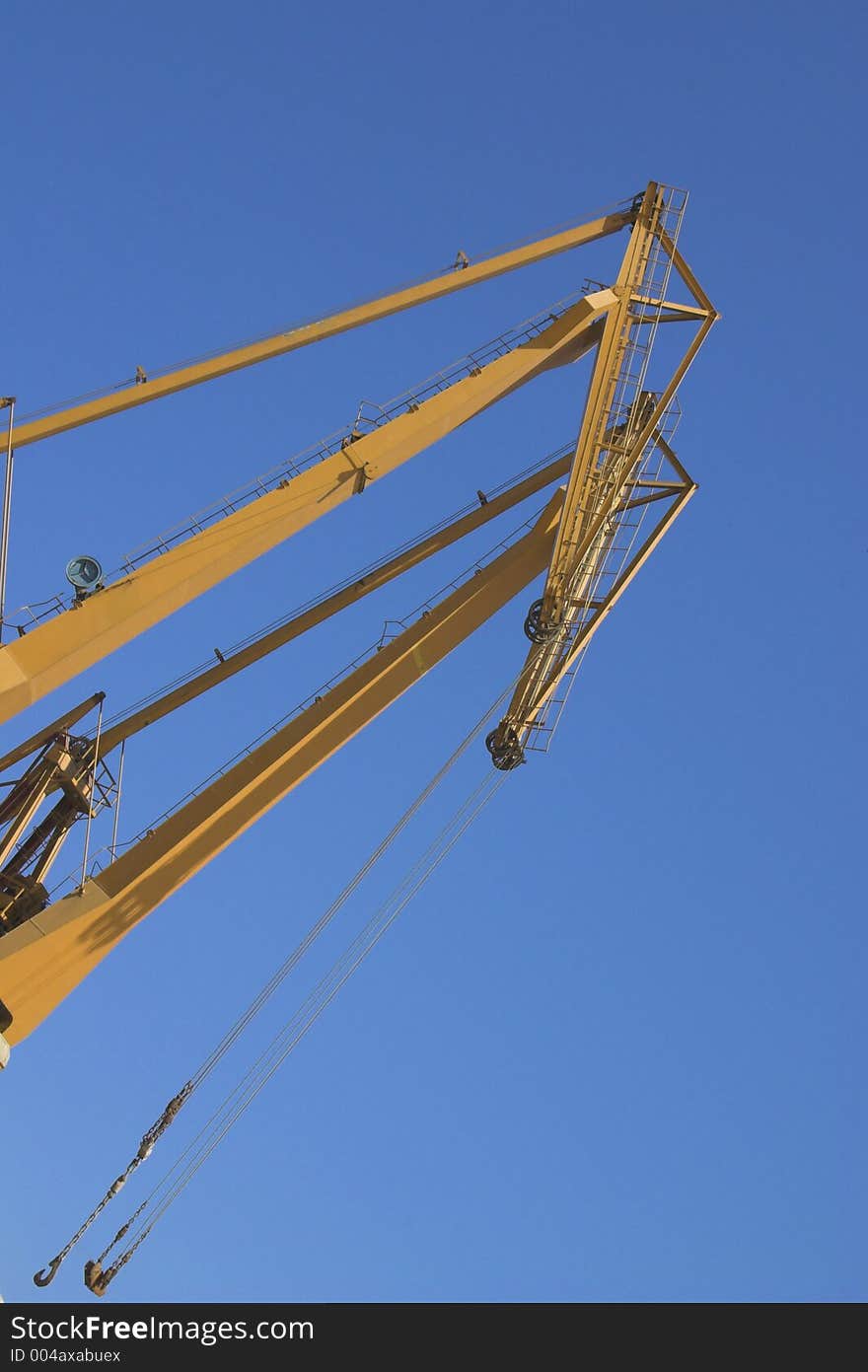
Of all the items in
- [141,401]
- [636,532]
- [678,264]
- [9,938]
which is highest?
[678,264]

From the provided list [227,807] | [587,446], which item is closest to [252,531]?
[227,807]

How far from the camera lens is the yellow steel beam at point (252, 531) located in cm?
1697

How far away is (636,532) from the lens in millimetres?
22656

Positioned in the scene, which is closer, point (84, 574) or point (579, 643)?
point (84, 574)

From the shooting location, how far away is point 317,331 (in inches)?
803

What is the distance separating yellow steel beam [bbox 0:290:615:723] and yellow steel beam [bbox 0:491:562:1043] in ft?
8.64

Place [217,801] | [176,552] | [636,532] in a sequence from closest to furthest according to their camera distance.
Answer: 1. [176,552]
2. [217,801]
3. [636,532]

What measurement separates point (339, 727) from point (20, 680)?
6091 millimetres

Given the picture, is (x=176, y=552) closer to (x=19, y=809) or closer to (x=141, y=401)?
(x=141, y=401)

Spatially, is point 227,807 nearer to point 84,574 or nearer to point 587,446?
point 84,574

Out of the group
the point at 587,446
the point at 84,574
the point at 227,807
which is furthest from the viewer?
the point at 587,446

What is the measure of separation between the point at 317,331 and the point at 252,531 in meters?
3.35

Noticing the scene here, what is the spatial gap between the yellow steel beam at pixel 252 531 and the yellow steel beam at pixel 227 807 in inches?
104
